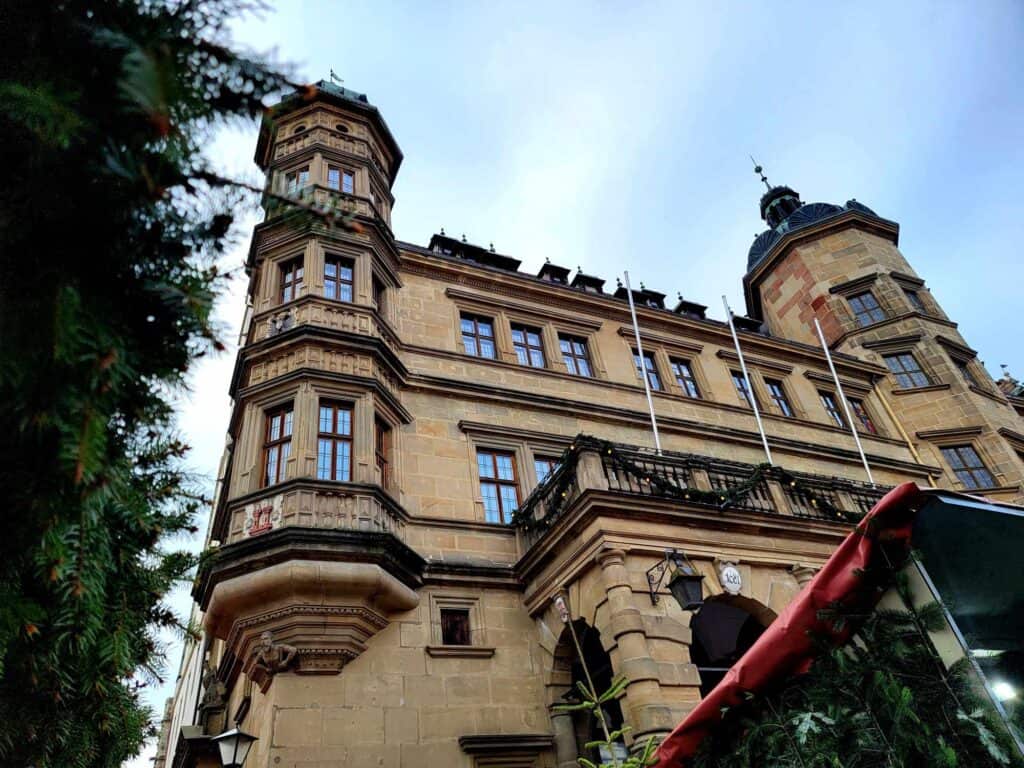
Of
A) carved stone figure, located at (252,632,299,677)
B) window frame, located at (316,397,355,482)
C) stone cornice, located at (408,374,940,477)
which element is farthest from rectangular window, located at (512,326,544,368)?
carved stone figure, located at (252,632,299,677)

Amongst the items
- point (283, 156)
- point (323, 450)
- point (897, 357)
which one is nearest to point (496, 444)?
point (323, 450)

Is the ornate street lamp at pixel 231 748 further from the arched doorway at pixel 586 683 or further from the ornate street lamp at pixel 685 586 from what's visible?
the ornate street lamp at pixel 685 586

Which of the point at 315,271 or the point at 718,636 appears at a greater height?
the point at 315,271

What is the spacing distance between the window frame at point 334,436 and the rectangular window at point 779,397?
14708 mm

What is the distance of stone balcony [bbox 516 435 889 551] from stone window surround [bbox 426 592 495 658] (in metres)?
1.68

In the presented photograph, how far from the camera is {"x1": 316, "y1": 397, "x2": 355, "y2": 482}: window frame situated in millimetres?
12750

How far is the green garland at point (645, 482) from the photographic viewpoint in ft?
39.5

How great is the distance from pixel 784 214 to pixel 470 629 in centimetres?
2981

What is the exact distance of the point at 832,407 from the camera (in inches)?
933

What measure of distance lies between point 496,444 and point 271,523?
18.3ft

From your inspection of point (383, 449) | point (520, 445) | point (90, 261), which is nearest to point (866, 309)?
point (520, 445)

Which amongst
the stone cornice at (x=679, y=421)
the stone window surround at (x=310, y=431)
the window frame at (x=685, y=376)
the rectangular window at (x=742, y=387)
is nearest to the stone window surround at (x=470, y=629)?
the stone window surround at (x=310, y=431)

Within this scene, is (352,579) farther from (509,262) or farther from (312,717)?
(509,262)

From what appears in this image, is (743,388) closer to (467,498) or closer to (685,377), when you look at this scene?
(685,377)
